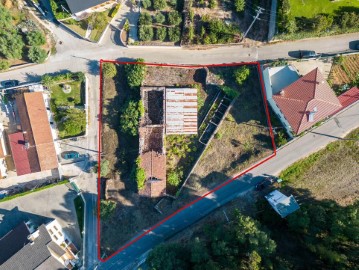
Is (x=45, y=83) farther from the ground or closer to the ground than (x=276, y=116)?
farther from the ground

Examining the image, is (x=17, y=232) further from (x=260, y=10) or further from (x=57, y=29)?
(x=260, y=10)

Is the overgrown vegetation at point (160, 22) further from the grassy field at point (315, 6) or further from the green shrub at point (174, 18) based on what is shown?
the grassy field at point (315, 6)

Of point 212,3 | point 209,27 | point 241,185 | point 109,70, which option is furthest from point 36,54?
point 241,185

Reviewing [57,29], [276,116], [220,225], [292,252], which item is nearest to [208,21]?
[276,116]

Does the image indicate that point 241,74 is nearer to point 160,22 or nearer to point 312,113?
point 312,113

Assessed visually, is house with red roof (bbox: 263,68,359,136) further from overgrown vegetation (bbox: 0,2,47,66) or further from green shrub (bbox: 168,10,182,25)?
overgrown vegetation (bbox: 0,2,47,66)

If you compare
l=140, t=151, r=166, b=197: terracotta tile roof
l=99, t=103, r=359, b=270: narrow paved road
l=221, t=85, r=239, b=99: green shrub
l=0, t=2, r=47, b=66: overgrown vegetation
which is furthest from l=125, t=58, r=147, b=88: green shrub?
l=99, t=103, r=359, b=270: narrow paved road

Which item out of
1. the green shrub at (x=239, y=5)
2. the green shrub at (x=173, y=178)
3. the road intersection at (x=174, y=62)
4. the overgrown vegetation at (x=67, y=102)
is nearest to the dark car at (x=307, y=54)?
the road intersection at (x=174, y=62)
